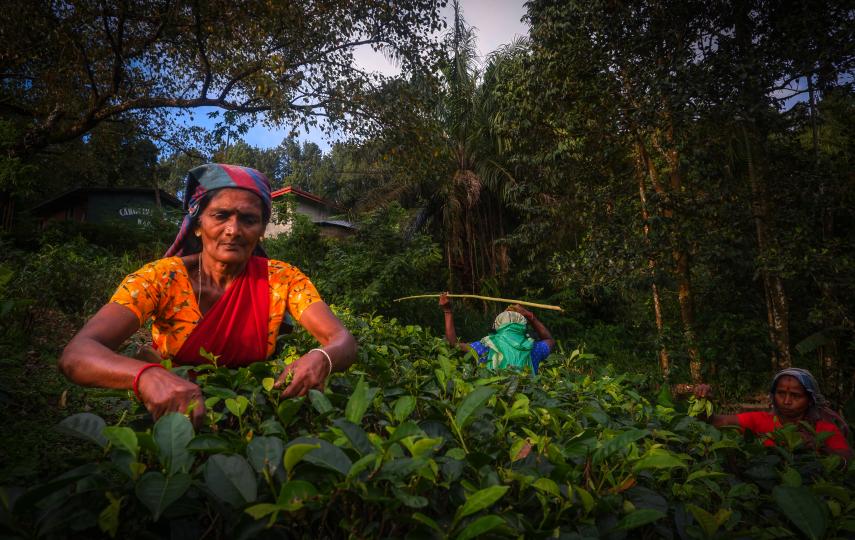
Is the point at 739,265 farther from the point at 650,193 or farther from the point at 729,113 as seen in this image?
the point at 729,113

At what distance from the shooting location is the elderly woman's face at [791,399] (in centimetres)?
362

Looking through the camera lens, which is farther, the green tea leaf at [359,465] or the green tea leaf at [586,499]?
the green tea leaf at [586,499]

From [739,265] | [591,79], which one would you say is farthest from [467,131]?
[739,265]

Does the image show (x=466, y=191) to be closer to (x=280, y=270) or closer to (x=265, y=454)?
(x=280, y=270)

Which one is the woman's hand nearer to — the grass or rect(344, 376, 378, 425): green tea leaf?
rect(344, 376, 378, 425): green tea leaf

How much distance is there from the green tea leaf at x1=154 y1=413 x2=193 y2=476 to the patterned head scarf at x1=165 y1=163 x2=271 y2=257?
1322mm

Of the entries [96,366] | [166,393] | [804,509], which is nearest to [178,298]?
[96,366]

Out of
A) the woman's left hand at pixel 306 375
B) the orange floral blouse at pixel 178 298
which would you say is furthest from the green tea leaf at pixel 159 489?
the orange floral blouse at pixel 178 298

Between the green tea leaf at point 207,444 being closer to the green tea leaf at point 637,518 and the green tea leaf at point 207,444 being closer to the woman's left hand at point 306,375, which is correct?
the woman's left hand at point 306,375

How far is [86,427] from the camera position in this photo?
869 mm

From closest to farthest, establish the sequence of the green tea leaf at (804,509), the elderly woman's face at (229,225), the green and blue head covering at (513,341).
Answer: the green tea leaf at (804,509)
the elderly woman's face at (229,225)
the green and blue head covering at (513,341)

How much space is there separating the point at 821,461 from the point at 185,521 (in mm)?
1554

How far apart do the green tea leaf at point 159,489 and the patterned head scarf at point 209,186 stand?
1441mm

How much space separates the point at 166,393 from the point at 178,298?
34.9 inches
